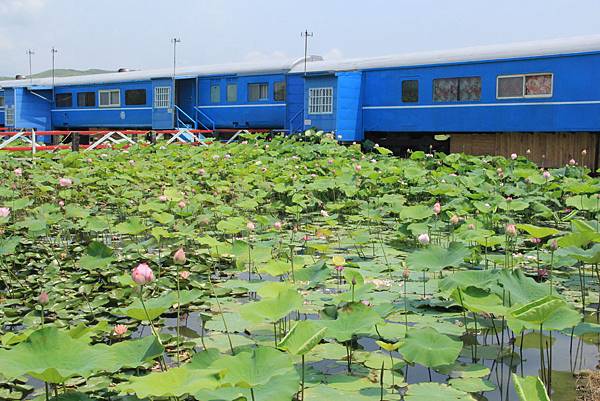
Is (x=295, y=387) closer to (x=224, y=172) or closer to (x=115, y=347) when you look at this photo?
(x=115, y=347)

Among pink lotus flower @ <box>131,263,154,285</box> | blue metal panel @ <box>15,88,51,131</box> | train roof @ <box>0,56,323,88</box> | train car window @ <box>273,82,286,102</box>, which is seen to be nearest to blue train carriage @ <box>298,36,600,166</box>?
train car window @ <box>273,82,286,102</box>

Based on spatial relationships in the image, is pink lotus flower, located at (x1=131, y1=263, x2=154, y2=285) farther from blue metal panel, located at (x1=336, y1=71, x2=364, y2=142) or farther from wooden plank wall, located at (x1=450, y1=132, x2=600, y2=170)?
blue metal panel, located at (x1=336, y1=71, x2=364, y2=142)

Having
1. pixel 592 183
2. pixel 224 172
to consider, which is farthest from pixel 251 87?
pixel 592 183

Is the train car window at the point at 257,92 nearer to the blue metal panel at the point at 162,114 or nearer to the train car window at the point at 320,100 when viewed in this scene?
the train car window at the point at 320,100

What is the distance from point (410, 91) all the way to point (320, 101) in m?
2.49

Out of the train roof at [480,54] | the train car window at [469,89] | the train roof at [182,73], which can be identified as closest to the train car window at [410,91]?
the train roof at [480,54]

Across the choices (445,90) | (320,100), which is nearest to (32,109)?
(320,100)

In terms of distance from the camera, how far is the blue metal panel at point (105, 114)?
74.6ft

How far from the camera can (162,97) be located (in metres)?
21.9

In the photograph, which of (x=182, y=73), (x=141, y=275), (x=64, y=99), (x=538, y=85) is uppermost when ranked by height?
(x=182, y=73)

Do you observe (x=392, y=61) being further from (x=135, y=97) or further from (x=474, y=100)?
(x=135, y=97)

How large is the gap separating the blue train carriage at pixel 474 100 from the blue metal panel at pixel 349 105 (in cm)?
2

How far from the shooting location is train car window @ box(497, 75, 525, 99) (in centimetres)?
1430

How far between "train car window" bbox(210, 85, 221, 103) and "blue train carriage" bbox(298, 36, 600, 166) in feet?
12.3
